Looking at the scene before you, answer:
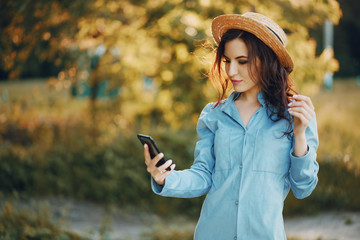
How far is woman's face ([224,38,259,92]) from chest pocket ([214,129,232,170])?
232mm

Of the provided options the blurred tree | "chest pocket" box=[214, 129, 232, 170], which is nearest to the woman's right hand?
"chest pocket" box=[214, 129, 232, 170]

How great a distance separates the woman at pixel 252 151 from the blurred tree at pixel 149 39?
319 centimetres

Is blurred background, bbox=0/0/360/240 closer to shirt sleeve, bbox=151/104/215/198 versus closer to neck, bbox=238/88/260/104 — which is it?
shirt sleeve, bbox=151/104/215/198

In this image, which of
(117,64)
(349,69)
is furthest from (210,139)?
(349,69)

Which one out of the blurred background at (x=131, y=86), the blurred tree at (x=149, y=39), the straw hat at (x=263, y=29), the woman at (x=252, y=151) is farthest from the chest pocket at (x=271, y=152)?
the blurred tree at (x=149, y=39)

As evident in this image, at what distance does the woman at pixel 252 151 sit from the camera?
182cm

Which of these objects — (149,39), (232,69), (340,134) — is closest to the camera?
(232,69)

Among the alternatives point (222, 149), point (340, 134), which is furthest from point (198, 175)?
point (340, 134)

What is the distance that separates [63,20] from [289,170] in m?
4.85

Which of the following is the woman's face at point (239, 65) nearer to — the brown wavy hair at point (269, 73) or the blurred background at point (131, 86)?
the brown wavy hair at point (269, 73)

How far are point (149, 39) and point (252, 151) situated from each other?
201 inches

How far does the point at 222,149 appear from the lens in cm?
192

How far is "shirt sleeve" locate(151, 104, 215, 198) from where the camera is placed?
187 centimetres

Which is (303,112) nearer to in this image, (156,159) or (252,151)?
(252,151)
